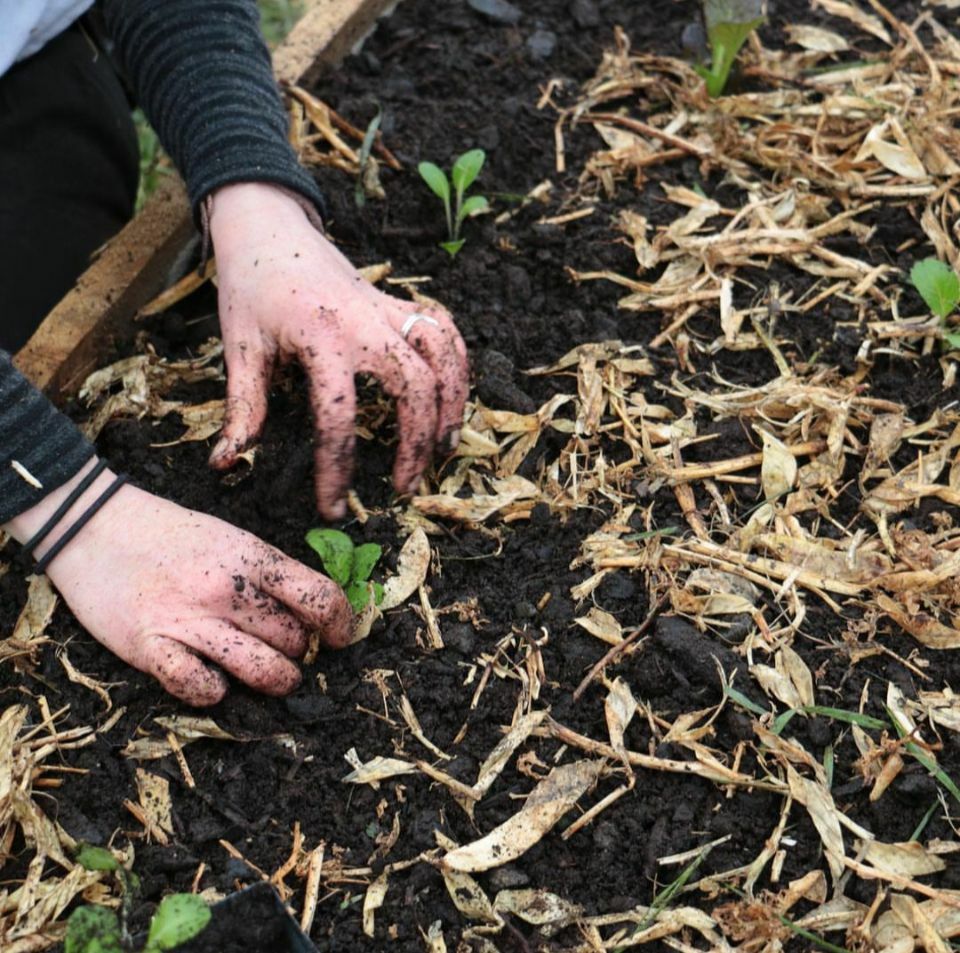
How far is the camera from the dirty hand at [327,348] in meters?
1.82

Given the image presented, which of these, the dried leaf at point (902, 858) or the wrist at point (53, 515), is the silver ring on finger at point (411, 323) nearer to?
the wrist at point (53, 515)

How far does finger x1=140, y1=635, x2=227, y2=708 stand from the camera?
5.27 ft

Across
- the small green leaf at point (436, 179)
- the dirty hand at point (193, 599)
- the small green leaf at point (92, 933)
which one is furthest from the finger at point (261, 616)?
the small green leaf at point (436, 179)

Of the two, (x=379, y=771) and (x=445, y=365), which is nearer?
(x=379, y=771)

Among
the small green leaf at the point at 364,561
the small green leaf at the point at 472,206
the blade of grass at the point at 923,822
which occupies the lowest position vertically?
the blade of grass at the point at 923,822

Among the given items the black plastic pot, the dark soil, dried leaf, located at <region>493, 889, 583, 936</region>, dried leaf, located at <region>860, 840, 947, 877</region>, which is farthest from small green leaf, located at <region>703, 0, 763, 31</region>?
the black plastic pot

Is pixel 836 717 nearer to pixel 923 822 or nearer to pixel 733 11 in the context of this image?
pixel 923 822

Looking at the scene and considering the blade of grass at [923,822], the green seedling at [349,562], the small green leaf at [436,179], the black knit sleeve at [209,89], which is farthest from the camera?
the small green leaf at [436,179]

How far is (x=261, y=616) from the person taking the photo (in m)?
1.66

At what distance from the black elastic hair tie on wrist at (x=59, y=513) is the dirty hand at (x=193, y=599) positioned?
19mm

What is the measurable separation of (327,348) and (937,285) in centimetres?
102

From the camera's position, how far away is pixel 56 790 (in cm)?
162

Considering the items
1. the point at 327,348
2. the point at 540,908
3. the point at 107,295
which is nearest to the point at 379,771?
the point at 540,908

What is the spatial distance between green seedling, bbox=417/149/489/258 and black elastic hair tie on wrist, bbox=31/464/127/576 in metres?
0.81
